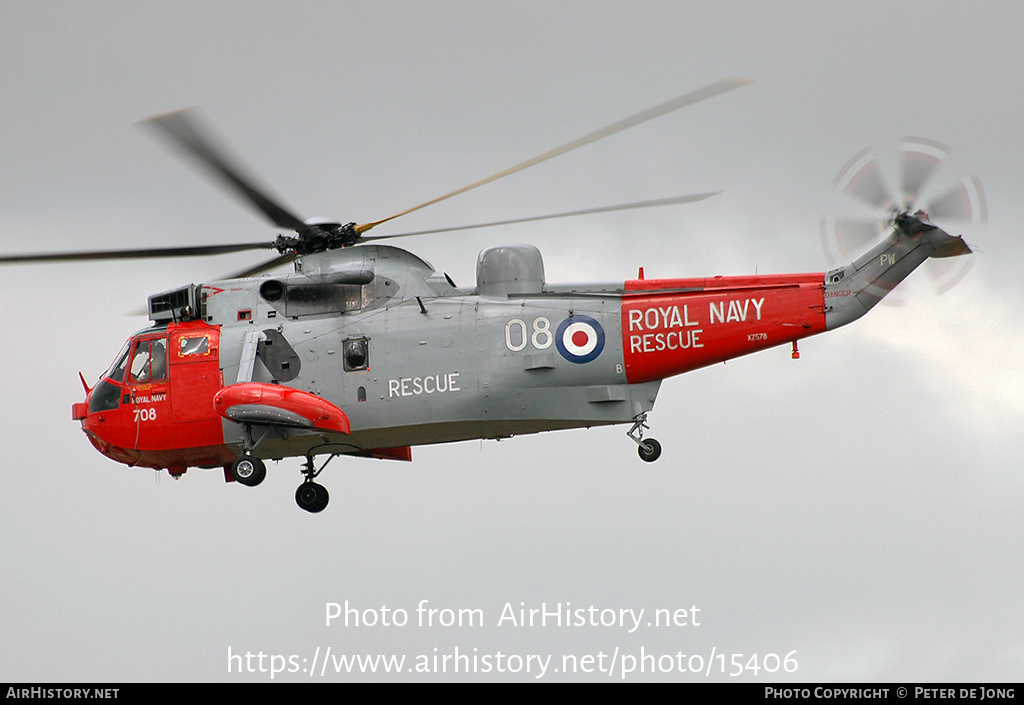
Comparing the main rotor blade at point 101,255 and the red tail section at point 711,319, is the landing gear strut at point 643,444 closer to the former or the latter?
the red tail section at point 711,319

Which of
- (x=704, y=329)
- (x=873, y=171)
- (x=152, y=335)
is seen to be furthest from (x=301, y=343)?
(x=873, y=171)

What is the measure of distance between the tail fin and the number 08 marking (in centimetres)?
445

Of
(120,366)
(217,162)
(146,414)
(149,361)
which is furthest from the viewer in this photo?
(120,366)

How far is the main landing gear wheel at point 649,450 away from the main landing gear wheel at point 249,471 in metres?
6.19

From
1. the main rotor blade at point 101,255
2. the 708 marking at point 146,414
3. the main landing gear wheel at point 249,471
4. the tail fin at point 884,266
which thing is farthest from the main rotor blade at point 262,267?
the tail fin at point 884,266

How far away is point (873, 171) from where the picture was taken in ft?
84.6

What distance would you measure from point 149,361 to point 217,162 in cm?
454

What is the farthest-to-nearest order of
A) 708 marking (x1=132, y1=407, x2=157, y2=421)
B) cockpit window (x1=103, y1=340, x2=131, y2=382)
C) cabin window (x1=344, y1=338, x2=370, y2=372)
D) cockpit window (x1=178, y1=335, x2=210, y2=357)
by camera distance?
1. cockpit window (x1=103, y1=340, x2=131, y2=382)
2. 708 marking (x1=132, y1=407, x2=157, y2=421)
3. cockpit window (x1=178, y1=335, x2=210, y2=357)
4. cabin window (x1=344, y1=338, x2=370, y2=372)

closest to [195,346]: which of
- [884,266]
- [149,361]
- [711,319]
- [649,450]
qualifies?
[149,361]

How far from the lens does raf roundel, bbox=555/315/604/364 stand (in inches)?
1051

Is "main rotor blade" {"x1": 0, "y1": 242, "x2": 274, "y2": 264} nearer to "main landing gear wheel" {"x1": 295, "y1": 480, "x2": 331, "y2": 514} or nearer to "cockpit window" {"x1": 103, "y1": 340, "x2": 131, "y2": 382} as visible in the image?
"cockpit window" {"x1": 103, "y1": 340, "x2": 131, "y2": 382}

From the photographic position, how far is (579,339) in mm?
26734

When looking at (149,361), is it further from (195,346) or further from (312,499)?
(312,499)

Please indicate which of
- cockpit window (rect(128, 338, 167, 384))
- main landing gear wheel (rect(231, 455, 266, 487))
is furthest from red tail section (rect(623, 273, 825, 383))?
cockpit window (rect(128, 338, 167, 384))
